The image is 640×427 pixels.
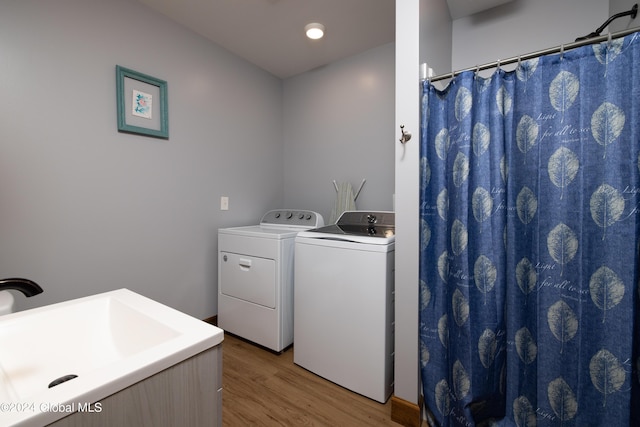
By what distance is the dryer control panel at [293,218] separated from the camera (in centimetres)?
246

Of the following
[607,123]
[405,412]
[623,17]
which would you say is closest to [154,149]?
[405,412]

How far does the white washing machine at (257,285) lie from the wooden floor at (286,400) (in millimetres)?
221

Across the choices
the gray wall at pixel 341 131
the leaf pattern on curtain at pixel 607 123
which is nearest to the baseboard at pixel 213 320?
the gray wall at pixel 341 131

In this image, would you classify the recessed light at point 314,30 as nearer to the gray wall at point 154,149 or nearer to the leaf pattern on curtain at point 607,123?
the gray wall at point 154,149

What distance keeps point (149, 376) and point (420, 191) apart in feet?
4.19

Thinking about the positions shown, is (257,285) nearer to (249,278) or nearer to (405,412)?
(249,278)

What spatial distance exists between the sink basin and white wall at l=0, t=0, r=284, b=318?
1074 millimetres

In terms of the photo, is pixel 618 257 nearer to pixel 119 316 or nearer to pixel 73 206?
pixel 119 316

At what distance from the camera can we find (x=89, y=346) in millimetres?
804

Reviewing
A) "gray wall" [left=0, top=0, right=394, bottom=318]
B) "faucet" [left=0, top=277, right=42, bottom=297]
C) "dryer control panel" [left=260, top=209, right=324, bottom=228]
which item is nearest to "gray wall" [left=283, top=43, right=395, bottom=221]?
"gray wall" [left=0, top=0, right=394, bottom=318]

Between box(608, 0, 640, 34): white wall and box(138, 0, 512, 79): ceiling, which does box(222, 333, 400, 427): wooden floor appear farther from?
box(138, 0, 512, 79): ceiling

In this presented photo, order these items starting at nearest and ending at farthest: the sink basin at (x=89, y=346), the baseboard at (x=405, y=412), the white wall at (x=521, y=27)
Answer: the sink basin at (x=89, y=346)
the baseboard at (x=405, y=412)
the white wall at (x=521, y=27)

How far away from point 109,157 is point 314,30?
1.67m

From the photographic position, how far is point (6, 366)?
0.67 m
